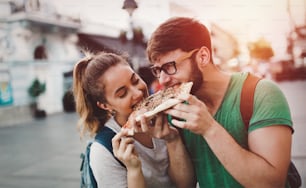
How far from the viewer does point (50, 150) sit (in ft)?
11.9

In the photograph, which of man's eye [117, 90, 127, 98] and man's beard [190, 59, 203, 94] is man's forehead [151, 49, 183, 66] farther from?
man's eye [117, 90, 127, 98]

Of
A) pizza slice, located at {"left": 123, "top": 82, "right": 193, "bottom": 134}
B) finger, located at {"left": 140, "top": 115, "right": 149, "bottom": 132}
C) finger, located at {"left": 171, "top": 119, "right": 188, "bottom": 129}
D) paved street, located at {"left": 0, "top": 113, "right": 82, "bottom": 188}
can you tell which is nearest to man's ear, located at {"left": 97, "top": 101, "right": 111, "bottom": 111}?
pizza slice, located at {"left": 123, "top": 82, "right": 193, "bottom": 134}

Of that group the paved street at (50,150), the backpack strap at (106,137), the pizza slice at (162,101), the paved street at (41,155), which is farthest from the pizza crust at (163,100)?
the paved street at (41,155)

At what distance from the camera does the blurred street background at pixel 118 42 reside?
1146 millimetres

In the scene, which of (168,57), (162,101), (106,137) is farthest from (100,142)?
(168,57)

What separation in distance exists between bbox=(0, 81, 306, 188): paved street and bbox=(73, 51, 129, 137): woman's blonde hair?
0.49 m

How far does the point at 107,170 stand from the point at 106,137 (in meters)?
0.10

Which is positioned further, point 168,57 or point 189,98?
point 168,57

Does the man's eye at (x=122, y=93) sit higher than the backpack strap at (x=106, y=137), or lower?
higher

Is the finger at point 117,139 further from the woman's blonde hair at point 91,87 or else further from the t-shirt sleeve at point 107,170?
the woman's blonde hair at point 91,87

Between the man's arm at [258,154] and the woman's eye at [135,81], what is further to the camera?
the woman's eye at [135,81]

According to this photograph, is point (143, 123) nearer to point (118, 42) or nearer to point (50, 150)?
point (118, 42)

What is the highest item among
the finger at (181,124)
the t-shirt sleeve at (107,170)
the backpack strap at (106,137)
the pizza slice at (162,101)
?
the pizza slice at (162,101)

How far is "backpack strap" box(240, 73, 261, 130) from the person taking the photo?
94 cm
